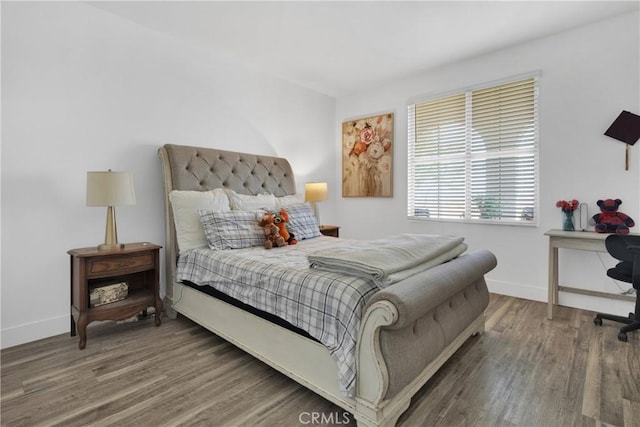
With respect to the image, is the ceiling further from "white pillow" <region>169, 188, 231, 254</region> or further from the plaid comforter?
the plaid comforter

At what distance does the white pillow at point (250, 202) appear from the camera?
2.98m

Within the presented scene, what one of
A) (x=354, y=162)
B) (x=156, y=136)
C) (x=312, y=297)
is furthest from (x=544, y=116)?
(x=156, y=136)

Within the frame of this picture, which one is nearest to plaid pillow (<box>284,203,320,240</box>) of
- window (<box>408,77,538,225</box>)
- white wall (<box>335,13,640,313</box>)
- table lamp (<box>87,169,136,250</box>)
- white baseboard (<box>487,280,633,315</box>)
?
table lamp (<box>87,169,136,250</box>)

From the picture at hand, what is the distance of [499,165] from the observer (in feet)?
11.1

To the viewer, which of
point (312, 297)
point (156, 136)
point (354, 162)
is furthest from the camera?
point (354, 162)

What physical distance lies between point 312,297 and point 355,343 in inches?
11.9

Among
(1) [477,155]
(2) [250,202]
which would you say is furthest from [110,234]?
(1) [477,155]

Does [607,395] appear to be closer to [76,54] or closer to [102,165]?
[102,165]

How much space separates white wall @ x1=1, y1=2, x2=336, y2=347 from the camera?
87.3 inches

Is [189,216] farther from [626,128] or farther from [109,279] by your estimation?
[626,128]

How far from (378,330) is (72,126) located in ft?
8.98

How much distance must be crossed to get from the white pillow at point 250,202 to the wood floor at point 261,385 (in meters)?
1.17

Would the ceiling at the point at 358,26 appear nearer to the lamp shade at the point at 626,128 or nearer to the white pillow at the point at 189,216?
the lamp shade at the point at 626,128

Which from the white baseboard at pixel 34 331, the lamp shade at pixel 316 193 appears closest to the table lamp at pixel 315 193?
the lamp shade at pixel 316 193
